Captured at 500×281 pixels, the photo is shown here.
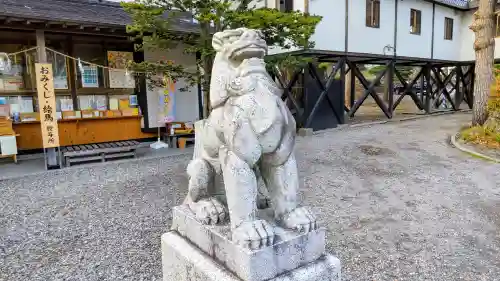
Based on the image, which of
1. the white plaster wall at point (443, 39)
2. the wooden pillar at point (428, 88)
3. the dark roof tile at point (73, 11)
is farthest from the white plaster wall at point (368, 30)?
the dark roof tile at point (73, 11)

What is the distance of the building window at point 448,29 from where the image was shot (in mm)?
16141

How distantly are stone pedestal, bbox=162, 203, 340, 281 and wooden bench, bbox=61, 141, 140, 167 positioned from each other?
6.18 m

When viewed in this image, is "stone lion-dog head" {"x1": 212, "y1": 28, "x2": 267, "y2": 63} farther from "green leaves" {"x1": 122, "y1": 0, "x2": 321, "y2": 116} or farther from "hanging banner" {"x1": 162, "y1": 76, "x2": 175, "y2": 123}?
"hanging banner" {"x1": 162, "y1": 76, "x2": 175, "y2": 123}

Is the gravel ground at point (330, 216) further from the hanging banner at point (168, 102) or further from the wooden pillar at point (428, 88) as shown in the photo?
the wooden pillar at point (428, 88)

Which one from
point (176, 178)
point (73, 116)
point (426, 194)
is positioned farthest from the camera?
point (73, 116)

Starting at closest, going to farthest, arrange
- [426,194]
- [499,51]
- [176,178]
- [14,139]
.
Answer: [426,194] < [176,178] < [14,139] < [499,51]

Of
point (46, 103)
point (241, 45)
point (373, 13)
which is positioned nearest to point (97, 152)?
point (46, 103)

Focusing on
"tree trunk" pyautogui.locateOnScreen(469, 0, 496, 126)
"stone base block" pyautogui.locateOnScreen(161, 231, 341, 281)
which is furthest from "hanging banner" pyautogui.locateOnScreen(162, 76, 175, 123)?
"tree trunk" pyautogui.locateOnScreen(469, 0, 496, 126)

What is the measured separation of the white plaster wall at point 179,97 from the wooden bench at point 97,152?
5.29 feet

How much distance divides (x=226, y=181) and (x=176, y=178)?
4.80m

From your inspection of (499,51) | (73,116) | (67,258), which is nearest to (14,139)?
(73,116)

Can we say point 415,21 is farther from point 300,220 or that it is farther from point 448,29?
point 300,220

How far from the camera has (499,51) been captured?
15969mm

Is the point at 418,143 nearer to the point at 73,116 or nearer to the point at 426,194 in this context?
the point at 426,194
